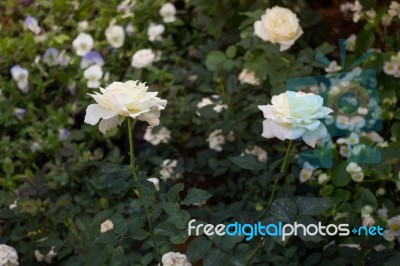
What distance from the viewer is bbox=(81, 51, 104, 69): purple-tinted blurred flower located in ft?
8.81

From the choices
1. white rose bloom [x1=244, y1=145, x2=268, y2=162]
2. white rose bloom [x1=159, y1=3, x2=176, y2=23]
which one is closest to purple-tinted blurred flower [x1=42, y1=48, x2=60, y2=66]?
white rose bloom [x1=159, y1=3, x2=176, y2=23]

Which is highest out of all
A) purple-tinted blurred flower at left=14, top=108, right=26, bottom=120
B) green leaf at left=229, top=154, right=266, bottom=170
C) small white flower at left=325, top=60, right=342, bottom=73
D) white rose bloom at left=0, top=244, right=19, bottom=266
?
green leaf at left=229, top=154, right=266, bottom=170

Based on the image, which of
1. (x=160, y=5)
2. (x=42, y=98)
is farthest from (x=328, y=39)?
(x=42, y=98)

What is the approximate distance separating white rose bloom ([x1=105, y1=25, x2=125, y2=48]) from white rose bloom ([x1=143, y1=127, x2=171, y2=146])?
1.96 feet

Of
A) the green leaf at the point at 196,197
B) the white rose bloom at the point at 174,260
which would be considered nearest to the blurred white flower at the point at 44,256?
the white rose bloom at the point at 174,260

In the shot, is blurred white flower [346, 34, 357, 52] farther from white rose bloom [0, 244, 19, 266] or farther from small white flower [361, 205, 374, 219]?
white rose bloom [0, 244, 19, 266]

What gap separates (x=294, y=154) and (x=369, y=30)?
55 centimetres

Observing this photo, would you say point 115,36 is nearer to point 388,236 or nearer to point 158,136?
point 158,136

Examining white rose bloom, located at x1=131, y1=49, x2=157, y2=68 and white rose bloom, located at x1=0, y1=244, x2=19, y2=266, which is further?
white rose bloom, located at x1=131, y1=49, x2=157, y2=68

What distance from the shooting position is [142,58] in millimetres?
2605

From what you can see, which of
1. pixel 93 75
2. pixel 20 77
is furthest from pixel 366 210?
pixel 20 77

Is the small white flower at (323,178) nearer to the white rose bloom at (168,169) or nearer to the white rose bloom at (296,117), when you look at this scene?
the white rose bloom at (168,169)

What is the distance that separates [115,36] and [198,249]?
1.65m

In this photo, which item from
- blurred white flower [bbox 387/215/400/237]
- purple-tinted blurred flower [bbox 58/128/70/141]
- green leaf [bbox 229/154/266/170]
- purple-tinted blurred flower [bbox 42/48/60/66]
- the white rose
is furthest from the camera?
purple-tinted blurred flower [bbox 42/48/60/66]
